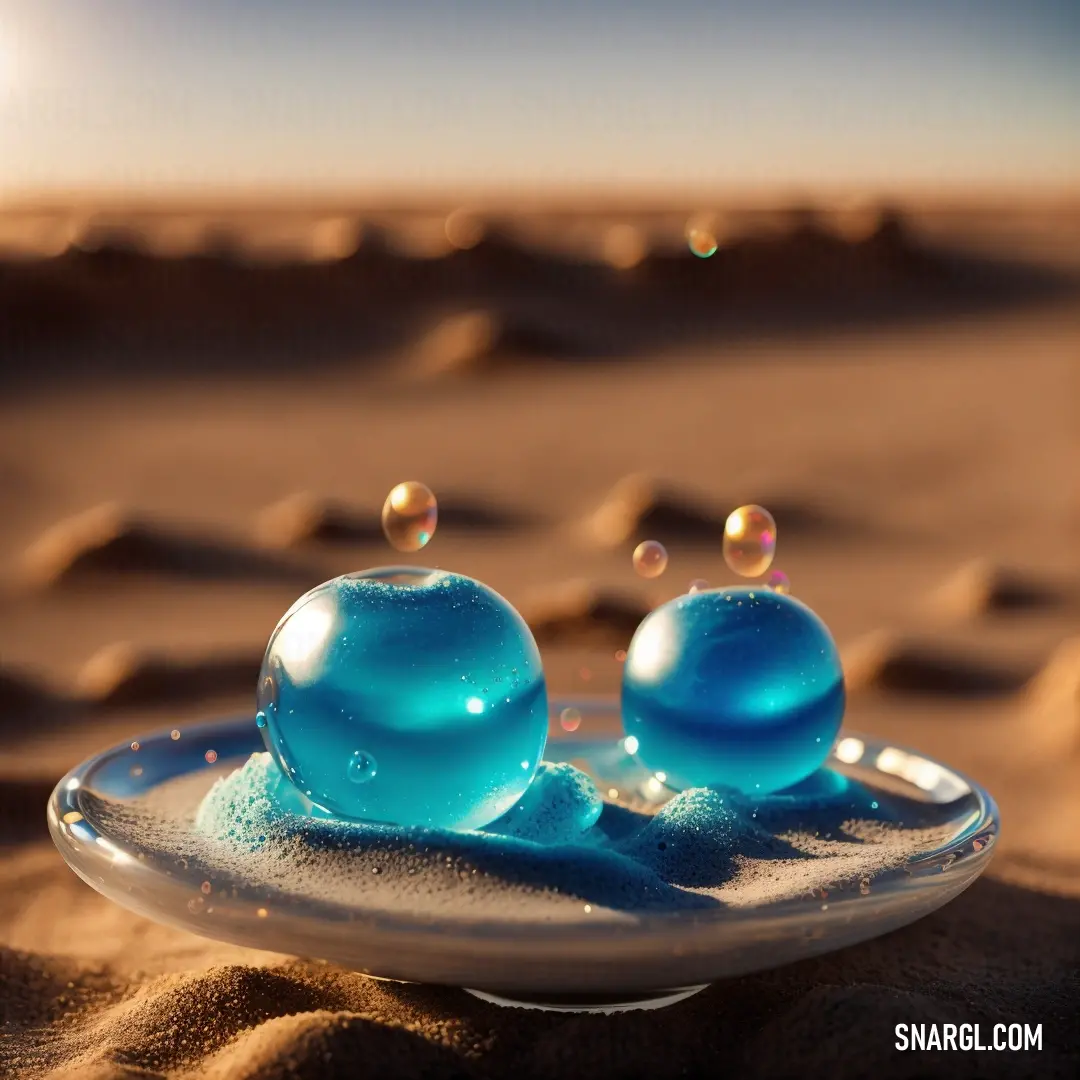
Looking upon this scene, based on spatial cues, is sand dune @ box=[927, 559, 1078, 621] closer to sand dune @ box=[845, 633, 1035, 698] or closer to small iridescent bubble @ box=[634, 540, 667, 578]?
sand dune @ box=[845, 633, 1035, 698]

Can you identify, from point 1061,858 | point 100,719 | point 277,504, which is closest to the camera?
point 1061,858

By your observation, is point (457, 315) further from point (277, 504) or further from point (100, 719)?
point (100, 719)

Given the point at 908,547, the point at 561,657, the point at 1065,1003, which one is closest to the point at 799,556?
the point at 908,547

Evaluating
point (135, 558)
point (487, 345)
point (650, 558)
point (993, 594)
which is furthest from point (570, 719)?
point (487, 345)

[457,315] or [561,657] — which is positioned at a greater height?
[457,315]

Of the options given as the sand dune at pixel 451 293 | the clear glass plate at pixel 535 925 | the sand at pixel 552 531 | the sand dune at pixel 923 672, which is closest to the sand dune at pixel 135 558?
the sand at pixel 552 531

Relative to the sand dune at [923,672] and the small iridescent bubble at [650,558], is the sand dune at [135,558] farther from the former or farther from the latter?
the small iridescent bubble at [650,558]
